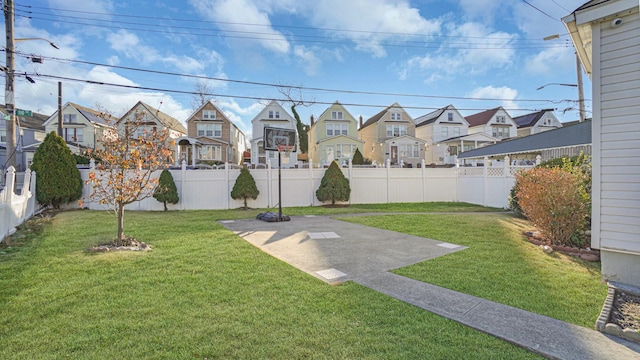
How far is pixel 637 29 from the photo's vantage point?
4047 millimetres

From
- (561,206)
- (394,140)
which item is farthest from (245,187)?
(394,140)

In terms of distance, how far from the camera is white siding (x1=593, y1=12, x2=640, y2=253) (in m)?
4.01

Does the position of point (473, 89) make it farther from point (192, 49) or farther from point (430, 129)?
point (192, 49)

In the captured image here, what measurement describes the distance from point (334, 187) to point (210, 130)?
18302mm

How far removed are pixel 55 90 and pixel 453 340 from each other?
86.3 ft

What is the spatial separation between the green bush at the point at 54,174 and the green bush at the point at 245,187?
5719 mm

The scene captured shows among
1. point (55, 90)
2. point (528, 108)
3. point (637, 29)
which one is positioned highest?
point (55, 90)

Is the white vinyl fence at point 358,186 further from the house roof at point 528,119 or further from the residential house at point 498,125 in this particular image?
the house roof at point 528,119

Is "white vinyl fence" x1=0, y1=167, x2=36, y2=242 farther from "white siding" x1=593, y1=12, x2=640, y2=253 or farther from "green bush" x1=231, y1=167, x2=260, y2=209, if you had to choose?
"white siding" x1=593, y1=12, x2=640, y2=253

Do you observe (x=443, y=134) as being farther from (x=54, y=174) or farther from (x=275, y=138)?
(x=54, y=174)

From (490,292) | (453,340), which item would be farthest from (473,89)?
(453,340)

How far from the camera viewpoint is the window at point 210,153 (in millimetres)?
25594

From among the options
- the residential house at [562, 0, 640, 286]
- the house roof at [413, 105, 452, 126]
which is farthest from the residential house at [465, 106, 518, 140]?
the residential house at [562, 0, 640, 286]

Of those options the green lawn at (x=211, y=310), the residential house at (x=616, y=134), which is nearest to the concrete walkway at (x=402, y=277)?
the green lawn at (x=211, y=310)
